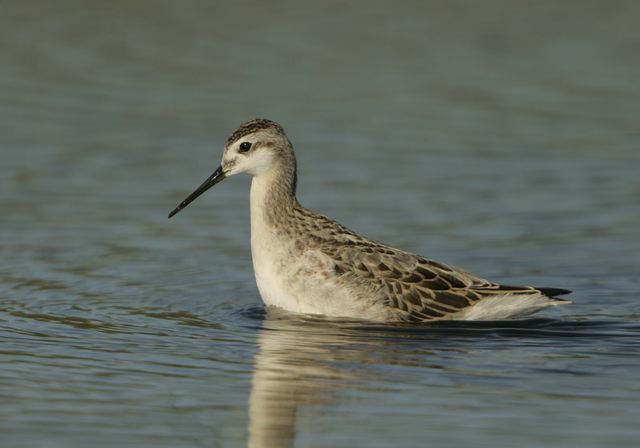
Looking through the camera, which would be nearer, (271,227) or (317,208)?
(271,227)

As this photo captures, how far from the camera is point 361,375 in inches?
478

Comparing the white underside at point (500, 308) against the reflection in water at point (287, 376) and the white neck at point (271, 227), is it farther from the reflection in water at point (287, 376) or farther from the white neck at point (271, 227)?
the white neck at point (271, 227)

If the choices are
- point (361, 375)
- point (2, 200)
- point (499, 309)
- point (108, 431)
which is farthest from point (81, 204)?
point (108, 431)

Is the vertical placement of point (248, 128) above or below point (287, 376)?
above

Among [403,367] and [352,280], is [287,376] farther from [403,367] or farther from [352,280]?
[352,280]

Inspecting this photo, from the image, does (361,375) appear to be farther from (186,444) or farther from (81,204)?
(81,204)

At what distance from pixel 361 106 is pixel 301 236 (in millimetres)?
9244

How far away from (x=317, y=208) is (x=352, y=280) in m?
4.27

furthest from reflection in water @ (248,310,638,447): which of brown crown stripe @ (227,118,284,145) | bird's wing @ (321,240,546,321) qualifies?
brown crown stripe @ (227,118,284,145)

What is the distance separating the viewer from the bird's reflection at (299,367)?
1082cm

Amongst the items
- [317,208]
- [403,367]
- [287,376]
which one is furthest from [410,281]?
[317,208]

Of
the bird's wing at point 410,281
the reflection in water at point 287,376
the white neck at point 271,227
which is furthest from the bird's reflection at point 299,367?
the bird's wing at point 410,281

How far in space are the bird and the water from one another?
0.98 ft

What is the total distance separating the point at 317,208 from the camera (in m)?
19.1
